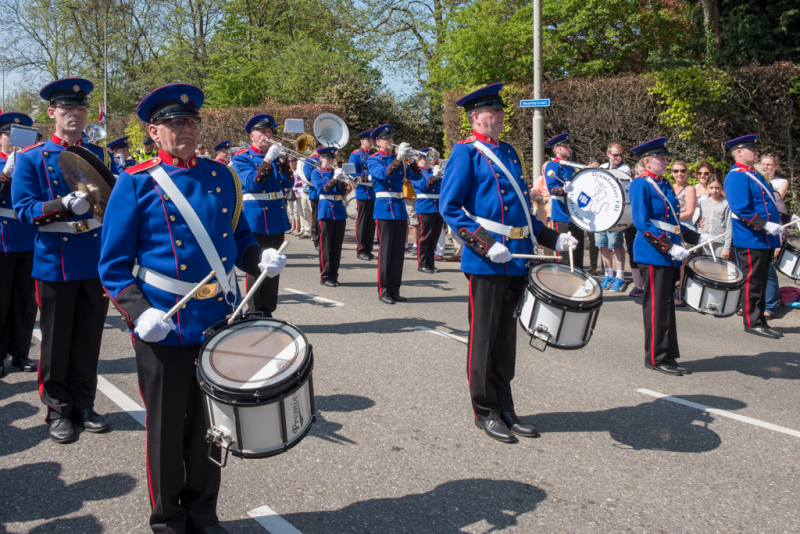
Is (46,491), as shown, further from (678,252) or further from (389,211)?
(389,211)

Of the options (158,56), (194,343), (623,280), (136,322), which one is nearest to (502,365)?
(194,343)

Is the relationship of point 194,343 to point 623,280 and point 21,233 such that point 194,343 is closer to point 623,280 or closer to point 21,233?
point 21,233

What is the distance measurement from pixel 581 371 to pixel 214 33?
35.4 meters

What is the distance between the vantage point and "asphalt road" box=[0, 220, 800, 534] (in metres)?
3.23

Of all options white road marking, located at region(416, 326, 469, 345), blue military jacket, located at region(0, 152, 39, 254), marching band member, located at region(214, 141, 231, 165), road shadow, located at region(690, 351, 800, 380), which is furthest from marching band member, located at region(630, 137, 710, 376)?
marching band member, located at region(214, 141, 231, 165)

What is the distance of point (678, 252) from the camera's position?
544cm

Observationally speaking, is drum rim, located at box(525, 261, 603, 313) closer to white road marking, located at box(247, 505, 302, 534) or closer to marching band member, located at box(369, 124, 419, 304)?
white road marking, located at box(247, 505, 302, 534)

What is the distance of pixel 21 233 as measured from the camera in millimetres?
5062

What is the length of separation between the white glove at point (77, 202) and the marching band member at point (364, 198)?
6626 mm

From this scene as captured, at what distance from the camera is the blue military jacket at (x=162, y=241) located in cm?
272

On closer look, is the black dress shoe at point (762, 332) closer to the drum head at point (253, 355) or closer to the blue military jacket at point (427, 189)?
the blue military jacket at point (427, 189)

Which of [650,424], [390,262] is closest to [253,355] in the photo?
[650,424]

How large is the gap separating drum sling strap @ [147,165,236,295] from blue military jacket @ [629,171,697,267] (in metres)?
3.96

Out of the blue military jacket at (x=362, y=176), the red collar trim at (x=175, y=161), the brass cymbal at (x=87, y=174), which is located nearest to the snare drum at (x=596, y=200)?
the red collar trim at (x=175, y=161)
